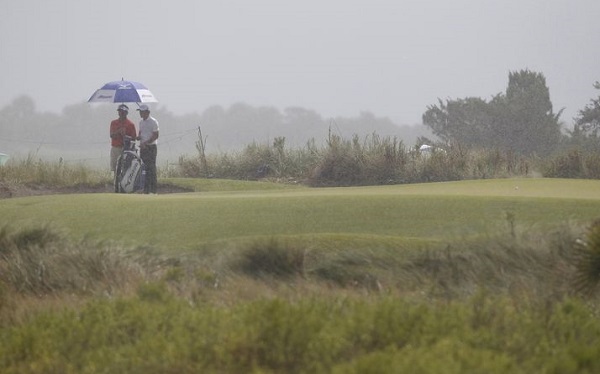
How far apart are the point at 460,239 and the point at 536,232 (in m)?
0.58

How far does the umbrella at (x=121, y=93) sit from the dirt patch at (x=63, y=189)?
1731mm

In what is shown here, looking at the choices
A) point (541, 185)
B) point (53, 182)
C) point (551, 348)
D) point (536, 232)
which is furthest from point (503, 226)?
point (53, 182)

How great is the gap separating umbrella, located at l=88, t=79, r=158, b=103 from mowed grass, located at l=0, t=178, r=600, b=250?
36.3 ft

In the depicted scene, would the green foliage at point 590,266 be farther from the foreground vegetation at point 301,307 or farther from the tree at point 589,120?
the tree at point 589,120

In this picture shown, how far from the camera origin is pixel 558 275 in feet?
26.5

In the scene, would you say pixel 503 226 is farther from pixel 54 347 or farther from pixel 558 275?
pixel 54 347

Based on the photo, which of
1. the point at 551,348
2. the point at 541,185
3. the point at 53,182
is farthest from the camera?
the point at 53,182

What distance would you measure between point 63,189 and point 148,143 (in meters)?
2.96

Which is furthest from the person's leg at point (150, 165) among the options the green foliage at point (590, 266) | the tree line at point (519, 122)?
the tree line at point (519, 122)

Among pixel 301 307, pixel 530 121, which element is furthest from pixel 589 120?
pixel 301 307

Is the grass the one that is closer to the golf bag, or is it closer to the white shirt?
the golf bag

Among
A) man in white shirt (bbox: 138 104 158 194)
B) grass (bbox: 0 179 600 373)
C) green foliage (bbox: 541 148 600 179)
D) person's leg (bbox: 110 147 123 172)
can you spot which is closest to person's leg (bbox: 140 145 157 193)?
man in white shirt (bbox: 138 104 158 194)

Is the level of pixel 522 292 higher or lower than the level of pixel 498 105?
lower

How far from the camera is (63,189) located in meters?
22.8
